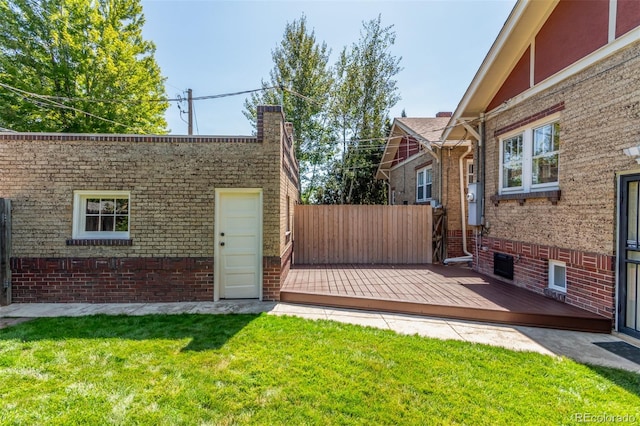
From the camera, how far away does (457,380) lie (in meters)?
3.12

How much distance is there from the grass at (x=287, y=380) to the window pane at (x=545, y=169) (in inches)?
150

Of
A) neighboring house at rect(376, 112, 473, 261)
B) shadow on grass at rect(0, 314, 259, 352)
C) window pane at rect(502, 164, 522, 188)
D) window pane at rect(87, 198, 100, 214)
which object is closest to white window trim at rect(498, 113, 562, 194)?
window pane at rect(502, 164, 522, 188)

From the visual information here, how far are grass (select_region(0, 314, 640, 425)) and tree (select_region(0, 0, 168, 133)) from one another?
11536 mm

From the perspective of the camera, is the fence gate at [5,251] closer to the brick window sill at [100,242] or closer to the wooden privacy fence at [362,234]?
the brick window sill at [100,242]

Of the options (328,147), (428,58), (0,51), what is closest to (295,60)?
(328,147)

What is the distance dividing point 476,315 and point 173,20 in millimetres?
12366

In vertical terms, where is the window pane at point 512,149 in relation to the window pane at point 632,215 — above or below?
above

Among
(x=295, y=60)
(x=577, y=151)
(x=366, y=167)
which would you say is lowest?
(x=577, y=151)

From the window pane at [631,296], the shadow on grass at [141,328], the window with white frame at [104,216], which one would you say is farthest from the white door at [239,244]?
the window pane at [631,296]

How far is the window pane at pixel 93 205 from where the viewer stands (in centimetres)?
612

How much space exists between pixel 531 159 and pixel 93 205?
29.7ft

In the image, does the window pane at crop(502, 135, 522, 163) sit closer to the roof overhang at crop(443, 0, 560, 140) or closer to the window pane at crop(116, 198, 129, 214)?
the roof overhang at crop(443, 0, 560, 140)

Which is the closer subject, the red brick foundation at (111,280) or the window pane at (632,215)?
the window pane at (632,215)

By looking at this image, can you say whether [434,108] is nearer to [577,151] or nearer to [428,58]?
[428,58]
